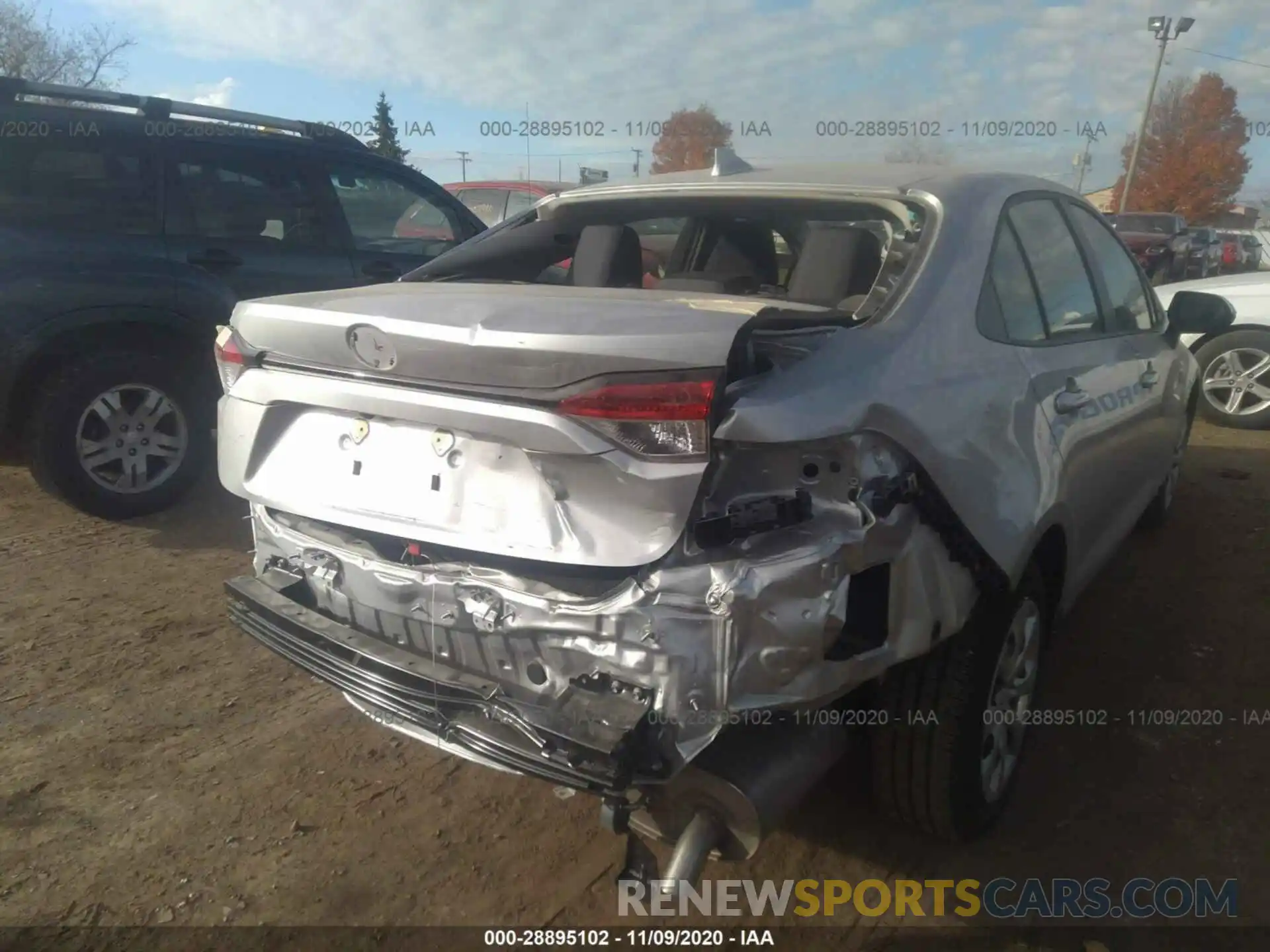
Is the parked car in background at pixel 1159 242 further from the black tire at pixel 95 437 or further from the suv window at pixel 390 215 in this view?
the black tire at pixel 95 437

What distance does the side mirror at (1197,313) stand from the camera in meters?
3.85

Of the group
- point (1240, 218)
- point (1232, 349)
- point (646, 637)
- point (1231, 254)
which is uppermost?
point (1240, 218)

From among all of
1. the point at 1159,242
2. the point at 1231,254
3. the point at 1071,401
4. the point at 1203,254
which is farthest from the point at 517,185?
the point at 1231,254

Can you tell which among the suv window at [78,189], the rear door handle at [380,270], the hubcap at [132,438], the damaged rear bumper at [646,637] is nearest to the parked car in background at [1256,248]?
the rear door handle at [380,270]

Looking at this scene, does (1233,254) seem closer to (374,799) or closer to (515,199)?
(515,199)

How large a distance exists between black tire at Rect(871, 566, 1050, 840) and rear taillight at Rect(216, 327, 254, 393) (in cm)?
184

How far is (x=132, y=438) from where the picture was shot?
15.5 ft

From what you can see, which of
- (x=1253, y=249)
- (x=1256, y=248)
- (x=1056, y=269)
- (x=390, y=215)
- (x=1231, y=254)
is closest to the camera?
(x=1056, y=269)

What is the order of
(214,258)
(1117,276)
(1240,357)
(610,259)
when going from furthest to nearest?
(1240,357), (214,258), (1117,276), (610,259)

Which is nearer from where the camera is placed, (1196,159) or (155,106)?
(155,106)

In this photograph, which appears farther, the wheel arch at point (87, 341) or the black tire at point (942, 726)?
the wheel arch at point (87, 341)

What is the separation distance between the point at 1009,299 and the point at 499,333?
4.77ft

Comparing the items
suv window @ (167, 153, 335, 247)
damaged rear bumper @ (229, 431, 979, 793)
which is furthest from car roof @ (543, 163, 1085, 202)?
suv window @ (167, 153, 335, 247)

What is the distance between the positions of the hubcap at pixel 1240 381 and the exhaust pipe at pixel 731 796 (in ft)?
22.6
